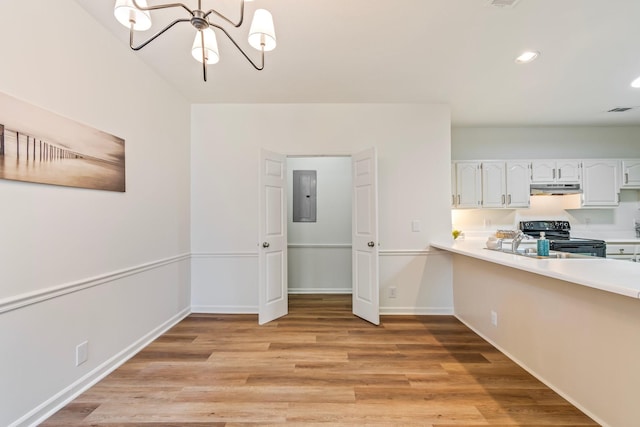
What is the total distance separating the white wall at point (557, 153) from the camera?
4539mm

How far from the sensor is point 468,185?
4.34 m

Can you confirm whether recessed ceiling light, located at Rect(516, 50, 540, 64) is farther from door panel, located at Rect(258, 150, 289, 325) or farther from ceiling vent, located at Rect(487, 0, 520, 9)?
door panel, located at Rect(258, 150, 289, 325)

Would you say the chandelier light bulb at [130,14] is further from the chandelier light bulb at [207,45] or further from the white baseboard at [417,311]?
the white baseboard at [417,311]

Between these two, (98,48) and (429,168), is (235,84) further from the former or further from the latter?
(429,168)

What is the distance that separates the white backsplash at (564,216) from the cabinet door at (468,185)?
0.34 meters

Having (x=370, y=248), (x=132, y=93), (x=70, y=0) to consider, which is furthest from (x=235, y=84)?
(x=370, y=248)

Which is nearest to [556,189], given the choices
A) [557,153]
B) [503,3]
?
[557,153]

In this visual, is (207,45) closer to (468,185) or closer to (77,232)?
(77,232)

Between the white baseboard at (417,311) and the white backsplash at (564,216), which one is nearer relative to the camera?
the white baseboard at (417,311)

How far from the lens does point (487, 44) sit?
7.89 feet

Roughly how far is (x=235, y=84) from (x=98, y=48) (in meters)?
1.23

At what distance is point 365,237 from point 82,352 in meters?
2.76

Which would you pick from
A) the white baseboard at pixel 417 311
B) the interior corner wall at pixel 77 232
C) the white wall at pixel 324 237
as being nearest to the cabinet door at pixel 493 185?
the white baseboard at pixel 417 311

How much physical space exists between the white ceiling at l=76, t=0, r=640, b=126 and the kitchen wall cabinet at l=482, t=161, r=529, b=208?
2.73 feet
